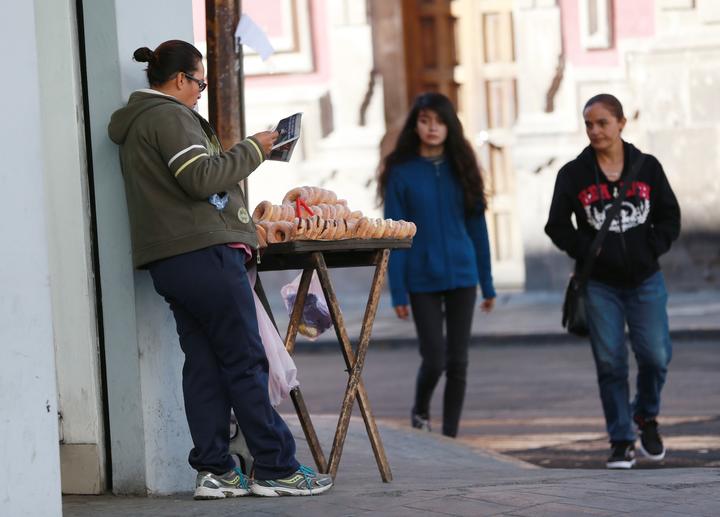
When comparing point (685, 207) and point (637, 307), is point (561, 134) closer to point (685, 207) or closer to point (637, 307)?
point (685, 207)

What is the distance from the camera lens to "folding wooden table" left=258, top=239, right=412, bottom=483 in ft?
20.4

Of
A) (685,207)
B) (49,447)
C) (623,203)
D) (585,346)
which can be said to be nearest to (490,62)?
(685,207)

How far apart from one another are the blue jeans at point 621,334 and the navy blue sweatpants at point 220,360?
265 cm

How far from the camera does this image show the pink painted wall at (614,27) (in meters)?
18.1

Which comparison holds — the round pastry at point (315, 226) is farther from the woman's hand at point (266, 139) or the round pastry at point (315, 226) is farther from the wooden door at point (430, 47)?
the wooden door at point (430, 47)

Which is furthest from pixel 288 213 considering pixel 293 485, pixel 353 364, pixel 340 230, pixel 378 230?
pixel 293 485

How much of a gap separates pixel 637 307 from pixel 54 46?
3.46 meters

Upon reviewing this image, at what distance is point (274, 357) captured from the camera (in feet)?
19.8

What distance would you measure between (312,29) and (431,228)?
10.6 meters

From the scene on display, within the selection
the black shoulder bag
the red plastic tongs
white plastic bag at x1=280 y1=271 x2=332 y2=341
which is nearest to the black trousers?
the black shoulder bag

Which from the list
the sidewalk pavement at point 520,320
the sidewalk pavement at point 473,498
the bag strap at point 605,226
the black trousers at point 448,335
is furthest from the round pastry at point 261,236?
the sidewalk pavement at point 520,320

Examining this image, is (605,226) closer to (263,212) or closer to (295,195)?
(295,195)

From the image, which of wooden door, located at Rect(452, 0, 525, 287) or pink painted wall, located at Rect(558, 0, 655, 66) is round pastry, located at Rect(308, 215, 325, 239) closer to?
pink painted wall, located at Rect(558, 0, 655, 66)

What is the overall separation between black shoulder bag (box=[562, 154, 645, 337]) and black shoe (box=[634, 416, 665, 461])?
0.58 meters
